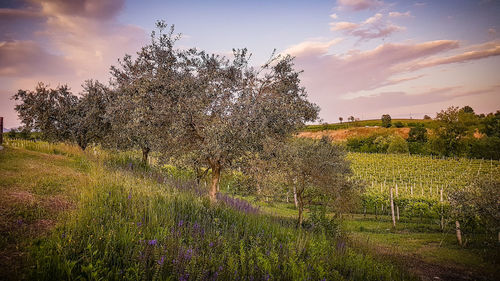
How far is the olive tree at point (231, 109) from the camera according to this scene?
28.7 ft

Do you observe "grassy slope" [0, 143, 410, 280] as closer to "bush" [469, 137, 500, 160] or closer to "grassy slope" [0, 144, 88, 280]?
"grassy slope" [0, 144, 88, 280]

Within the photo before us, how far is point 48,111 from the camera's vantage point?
1797 centimetres

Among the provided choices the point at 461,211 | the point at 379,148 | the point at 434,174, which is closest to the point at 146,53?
the point at 461,211

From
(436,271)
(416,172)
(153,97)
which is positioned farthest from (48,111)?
(416,172)

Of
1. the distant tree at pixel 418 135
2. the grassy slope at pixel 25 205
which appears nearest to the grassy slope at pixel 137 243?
the grassy slope at pixel 25 205

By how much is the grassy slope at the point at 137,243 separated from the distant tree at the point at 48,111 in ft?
40.1

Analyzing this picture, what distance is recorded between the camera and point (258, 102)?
9234mm

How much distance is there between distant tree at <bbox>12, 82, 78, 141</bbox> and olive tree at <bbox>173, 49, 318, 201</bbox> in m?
14.7

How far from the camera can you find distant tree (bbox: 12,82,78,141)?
1791cm

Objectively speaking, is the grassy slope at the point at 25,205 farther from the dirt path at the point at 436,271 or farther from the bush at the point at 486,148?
the bush at the point at 486,148

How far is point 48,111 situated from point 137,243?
20.6m

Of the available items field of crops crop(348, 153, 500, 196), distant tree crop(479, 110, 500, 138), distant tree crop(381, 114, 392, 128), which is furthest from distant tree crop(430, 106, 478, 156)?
distant tree crop(381, 114, 392, 128)

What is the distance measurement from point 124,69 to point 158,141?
349 inches

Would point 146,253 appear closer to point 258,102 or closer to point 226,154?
point 226,154
